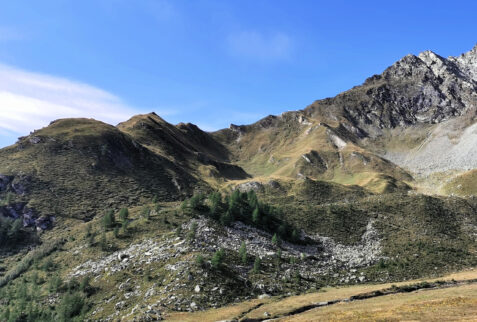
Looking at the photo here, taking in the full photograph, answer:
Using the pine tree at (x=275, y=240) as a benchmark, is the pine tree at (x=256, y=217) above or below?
above

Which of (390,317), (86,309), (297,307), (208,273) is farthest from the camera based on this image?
(208,273)

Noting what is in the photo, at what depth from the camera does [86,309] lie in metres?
47.3

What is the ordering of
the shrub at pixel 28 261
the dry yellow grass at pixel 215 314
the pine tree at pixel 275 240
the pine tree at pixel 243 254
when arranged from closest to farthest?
the dry yellow grass at pixel 215 314 < the pine tree at pixel 243 254 < the shrub at pixel 28 261 < the pine tree at pixel 275 240

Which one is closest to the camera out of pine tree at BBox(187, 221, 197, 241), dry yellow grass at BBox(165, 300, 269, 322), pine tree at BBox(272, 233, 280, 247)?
dry yellow grass at BBox(165, 300, 269, 322)

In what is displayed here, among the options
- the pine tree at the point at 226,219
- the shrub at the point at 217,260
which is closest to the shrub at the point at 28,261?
the pine tree at the point at 226,219

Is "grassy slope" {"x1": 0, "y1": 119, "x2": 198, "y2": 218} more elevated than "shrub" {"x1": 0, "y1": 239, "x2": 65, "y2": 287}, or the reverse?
"grassy slope" {"x1": 0, "y1": 119, "x2": 198, "y2": 218}

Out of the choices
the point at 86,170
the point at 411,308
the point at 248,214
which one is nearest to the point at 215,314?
the point at 411,308

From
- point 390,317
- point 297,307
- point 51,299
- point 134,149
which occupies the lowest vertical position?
point 51,299

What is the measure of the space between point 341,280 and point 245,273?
56.8 ft

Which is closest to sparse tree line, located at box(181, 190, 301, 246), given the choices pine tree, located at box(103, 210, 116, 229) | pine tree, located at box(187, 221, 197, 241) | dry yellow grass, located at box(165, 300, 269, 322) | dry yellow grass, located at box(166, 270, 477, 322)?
pine tree, located at box(187, 221, 197, 241)

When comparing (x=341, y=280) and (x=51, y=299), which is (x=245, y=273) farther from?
(x=51, y=299)

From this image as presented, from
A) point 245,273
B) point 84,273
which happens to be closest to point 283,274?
point 245,273

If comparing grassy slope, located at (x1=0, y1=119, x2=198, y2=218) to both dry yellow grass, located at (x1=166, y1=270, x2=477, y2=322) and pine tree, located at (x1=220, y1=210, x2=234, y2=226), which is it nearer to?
pine tree, located at (x1=220, y1=210, x2=234, y2=226)

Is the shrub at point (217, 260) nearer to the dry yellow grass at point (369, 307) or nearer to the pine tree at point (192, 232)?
the dry yellow grass at point (369, 307)
